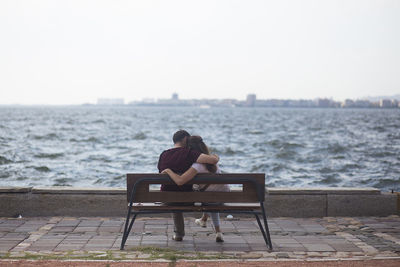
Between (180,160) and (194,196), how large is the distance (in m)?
0.44

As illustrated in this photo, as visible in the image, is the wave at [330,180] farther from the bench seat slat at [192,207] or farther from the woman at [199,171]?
the bench seat slat at [192,207]

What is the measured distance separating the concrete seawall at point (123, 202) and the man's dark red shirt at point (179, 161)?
1768mm

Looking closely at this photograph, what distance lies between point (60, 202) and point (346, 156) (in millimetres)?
28008

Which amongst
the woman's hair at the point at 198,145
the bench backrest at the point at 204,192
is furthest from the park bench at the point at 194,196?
the woman's hair at the point at 198,145

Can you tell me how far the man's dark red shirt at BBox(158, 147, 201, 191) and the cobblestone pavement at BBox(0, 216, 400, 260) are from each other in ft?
2.08

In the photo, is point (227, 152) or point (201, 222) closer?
point (201, 222)

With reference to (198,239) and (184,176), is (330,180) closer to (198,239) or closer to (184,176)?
(198,239)

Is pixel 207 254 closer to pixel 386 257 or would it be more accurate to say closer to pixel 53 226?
pixel 386 257

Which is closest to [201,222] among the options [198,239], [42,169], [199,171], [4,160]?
[198,239]

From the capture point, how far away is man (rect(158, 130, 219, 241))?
643 cm

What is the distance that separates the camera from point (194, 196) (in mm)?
6316

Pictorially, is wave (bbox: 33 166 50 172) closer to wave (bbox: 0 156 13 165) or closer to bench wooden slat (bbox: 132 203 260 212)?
wave (bbox: 0 156 13 165)

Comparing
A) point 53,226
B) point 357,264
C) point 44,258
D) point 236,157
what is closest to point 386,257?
point 357,264

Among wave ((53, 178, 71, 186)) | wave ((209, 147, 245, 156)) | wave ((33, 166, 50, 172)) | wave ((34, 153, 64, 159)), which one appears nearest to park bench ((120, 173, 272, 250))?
wave ((53, 178, 71, 186))
